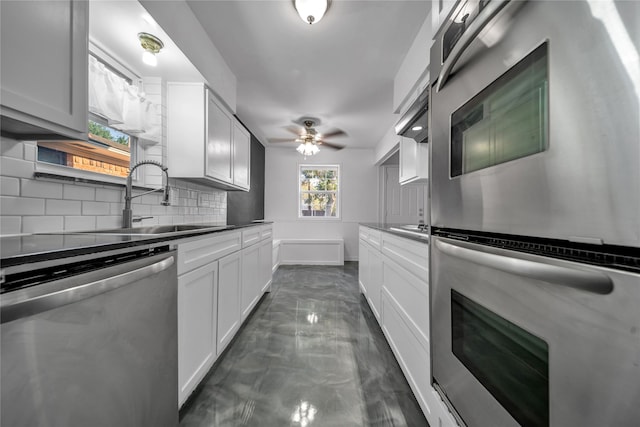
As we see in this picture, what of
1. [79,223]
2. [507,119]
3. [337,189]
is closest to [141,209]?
[79,223]

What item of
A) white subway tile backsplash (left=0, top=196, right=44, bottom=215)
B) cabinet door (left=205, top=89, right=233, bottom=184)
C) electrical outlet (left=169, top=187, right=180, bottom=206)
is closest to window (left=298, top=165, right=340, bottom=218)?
cabinet door (left=205, top=89, right=233, bottom=184)

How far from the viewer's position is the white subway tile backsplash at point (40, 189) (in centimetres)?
115

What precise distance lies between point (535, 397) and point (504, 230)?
0.34m

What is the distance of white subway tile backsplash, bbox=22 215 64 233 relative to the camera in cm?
115

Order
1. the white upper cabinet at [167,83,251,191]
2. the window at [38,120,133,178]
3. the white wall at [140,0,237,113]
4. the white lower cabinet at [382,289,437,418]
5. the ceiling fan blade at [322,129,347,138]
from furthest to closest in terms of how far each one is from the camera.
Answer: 1. the ceiling fan blade at [322,129,347,138]
2. the white upper cabinet at [167,83,251,191]
3. the white wall at [140,0,237,113]
4. the window at [38,120,133,178]
5. the white lower cabinet at [382,289,437,418]

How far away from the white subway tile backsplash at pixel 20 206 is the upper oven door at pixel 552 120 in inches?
71.0

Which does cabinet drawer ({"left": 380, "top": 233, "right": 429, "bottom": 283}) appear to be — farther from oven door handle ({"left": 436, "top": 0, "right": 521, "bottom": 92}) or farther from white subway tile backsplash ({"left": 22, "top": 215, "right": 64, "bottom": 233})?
white subway tile backsplash ({"left": 22, "top": 215, "right": 64, "bottom": 233})

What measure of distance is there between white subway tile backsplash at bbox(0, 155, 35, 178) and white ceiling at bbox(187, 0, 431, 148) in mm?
1517

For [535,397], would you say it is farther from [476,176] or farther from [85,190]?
[85,190]

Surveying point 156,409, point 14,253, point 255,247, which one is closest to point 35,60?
point 14,253

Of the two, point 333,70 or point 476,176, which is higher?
point 333,70

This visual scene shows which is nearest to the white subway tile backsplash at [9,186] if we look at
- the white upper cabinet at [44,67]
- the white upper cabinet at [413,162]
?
the white upper cabinet at [44,67]

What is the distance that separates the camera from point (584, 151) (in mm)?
404

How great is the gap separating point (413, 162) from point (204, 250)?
258cm
